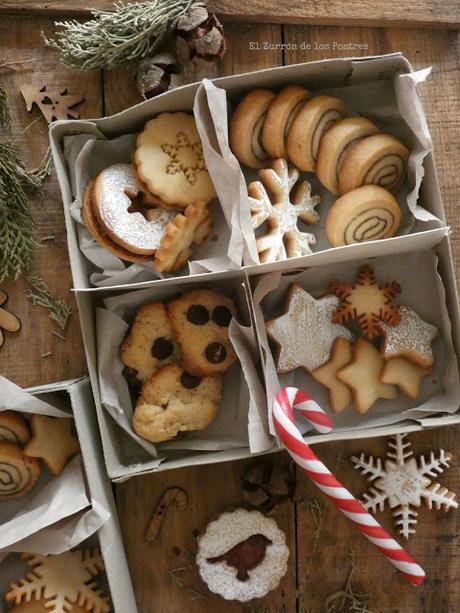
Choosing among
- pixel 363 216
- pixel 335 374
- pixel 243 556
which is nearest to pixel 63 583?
pixel 243 556

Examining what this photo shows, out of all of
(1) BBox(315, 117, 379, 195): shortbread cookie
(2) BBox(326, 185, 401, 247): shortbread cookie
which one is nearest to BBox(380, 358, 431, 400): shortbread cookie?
(2) BBox(326, 185, 401, 247): shortbread cookie

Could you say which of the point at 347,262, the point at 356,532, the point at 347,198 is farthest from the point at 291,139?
the point at 356,532

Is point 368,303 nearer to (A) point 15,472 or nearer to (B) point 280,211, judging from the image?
(B) point 280,211

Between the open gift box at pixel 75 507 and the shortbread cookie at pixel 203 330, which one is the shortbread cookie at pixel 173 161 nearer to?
the shortbread cookie at pixel 203 330

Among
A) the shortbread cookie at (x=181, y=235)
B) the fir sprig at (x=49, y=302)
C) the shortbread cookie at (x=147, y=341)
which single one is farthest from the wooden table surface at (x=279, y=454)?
the shortbread cookie at (x=181, y=235)

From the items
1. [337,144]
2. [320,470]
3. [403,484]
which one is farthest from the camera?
[403,484]
